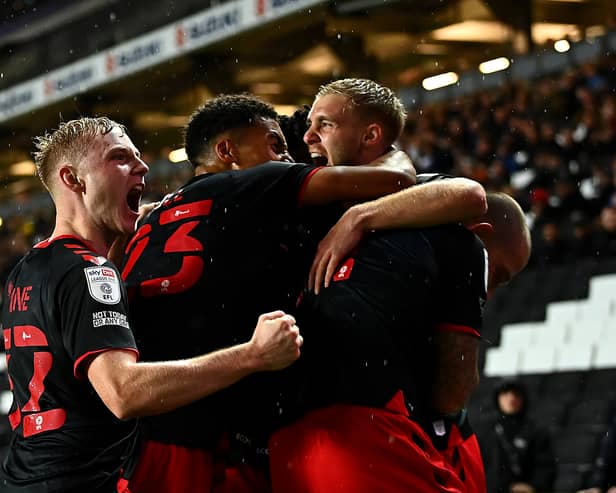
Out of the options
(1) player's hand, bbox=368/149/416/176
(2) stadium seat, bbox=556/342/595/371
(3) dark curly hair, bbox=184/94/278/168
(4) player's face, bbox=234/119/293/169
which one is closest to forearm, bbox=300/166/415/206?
(1) player's hand, bbox=368/149/416/176

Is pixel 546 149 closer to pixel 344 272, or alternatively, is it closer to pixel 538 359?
pixel 538 359

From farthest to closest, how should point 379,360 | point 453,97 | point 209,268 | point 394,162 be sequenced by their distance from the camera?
point 453,97 → point 394,162 → point 209,268 → point 379,360

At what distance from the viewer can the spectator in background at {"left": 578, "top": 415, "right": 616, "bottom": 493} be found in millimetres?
8922

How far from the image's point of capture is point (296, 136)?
510cm

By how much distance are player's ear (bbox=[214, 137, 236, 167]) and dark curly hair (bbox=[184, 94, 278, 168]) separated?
0.13 ft

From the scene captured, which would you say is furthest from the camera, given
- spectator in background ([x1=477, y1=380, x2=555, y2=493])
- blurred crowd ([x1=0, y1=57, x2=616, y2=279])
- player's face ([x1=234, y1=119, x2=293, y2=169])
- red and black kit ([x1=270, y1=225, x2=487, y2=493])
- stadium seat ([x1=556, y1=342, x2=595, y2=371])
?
blurred crowd ([x1=0, y1=57, x2=616, y2=279])

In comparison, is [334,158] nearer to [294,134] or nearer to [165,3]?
[294,134]

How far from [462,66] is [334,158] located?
22.5 meters

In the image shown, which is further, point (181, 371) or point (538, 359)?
point (538, 359)

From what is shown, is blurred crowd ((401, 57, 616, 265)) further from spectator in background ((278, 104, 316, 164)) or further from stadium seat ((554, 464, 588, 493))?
spectator in background ((278, 104, 316, 164))

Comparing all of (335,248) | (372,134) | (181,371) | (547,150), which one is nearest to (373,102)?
(372,134)

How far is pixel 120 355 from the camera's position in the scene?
11.5 feet

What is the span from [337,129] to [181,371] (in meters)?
1.41

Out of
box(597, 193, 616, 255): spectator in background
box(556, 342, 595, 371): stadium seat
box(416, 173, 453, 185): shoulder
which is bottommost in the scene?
box(556, 342, 595, 371): stadium seat
